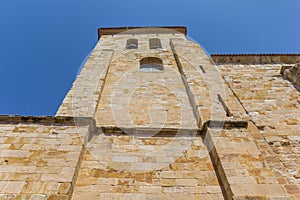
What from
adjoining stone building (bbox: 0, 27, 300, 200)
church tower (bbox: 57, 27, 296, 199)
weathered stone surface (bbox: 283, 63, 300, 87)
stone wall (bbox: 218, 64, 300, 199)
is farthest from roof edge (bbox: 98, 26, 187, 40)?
weathered stone surface (bbox: 283, 63, 300, 87)

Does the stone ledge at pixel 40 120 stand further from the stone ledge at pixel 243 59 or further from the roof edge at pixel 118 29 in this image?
the roof edge at pixel 118 29

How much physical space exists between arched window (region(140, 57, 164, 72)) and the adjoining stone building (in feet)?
4.30

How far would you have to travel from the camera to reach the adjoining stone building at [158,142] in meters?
3.91

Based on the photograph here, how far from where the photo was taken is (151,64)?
10.4 metres

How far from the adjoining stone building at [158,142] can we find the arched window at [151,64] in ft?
4.30

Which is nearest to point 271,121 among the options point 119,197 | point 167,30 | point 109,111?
point 109,111

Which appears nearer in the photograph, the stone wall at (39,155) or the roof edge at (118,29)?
the stone wall at (39,155)

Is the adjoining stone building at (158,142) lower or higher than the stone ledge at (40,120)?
lower

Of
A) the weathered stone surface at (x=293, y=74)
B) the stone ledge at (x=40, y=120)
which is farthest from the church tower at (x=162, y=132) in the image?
the weathered stone surface at (x=293, y=74)

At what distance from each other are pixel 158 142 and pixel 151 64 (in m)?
5.75

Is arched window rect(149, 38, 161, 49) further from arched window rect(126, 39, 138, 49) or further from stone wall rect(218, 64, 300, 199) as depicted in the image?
stone wall rect(218, 64, 300, 199)

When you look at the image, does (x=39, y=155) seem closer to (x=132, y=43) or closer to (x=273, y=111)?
(x=273, y=111)

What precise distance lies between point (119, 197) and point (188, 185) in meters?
1.05

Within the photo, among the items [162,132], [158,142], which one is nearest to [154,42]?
[162,132]
